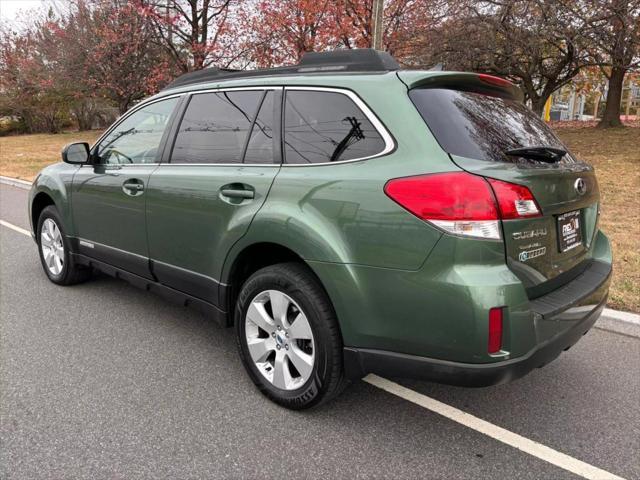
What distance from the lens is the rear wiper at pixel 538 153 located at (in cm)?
227

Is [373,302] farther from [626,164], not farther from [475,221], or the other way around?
[626,164]

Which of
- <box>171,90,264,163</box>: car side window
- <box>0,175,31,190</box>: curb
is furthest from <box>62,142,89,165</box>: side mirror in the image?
<box>0,175,31,190</box>: curb

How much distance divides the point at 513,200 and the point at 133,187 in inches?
98.7

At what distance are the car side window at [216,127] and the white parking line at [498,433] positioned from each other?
1602mm

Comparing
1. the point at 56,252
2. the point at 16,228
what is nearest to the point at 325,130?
the point at 56,252

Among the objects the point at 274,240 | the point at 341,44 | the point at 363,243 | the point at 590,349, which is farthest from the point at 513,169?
the point at 341,44

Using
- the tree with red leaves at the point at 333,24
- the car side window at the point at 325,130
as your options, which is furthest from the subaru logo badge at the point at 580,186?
the tree with red leaves at the point at 333,24

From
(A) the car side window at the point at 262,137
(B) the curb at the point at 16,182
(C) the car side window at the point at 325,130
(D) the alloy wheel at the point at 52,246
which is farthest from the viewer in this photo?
(B) the curb at the point at 16,182

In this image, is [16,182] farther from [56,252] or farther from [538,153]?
[538,153]

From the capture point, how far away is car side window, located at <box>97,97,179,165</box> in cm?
350

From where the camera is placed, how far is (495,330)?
2.02 meters

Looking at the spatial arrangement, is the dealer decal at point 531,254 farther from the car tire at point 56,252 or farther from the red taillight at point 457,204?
the car tire at point 56,252

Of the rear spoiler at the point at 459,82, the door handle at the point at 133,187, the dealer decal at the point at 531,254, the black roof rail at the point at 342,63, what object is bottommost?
the dealer decal at the point at 531,254

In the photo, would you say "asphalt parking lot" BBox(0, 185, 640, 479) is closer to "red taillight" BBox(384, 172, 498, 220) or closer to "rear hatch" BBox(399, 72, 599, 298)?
"rear hatch" BBox(399, 72, 599, 298)
